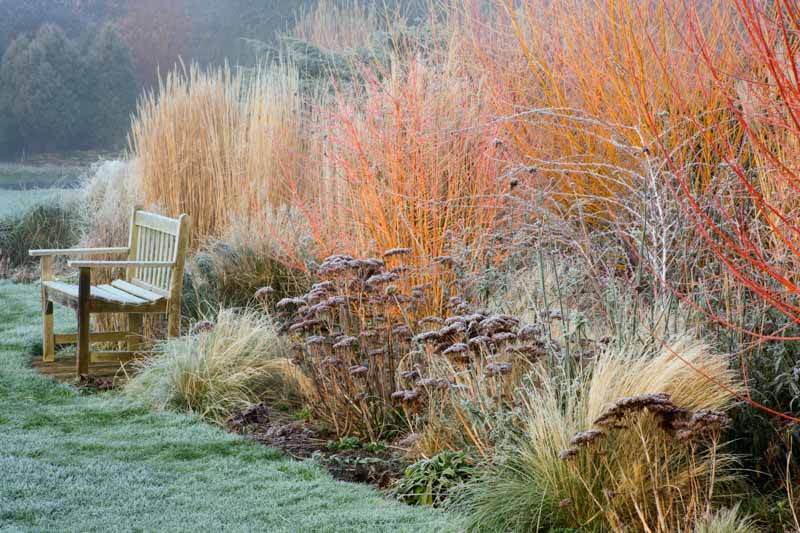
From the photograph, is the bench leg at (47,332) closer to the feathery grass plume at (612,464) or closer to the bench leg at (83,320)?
the bench leg at (83,320)

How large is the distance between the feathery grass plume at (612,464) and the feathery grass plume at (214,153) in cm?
493

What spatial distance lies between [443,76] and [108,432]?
291 centimetres

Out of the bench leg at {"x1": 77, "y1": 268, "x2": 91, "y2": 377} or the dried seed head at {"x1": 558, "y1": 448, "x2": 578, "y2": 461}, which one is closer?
the dried seed head at {"x1": 558, "y1": 448, "x2": 578, "y2": 461}

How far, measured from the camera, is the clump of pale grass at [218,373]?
4.00 meters

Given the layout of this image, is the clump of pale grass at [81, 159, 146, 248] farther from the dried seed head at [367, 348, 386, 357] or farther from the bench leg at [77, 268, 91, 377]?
the dried seed head at [367, 348, 386, 357]

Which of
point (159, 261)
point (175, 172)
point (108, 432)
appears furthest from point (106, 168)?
point (108, 432)

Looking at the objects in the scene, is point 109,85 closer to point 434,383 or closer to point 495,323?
point 434,383

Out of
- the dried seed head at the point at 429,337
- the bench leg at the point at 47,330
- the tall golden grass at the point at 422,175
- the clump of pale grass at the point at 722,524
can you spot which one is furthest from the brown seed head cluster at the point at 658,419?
the bench leg at the point at 47,330

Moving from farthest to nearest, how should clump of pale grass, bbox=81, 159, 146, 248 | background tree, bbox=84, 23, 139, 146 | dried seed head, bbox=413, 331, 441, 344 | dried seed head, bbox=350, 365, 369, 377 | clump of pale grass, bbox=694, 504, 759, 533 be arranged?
1. background tree, bbox=84, 23, 139, 146
2. clump of pale grass, bbox=81, 159, 146, 248
3. dried seed head, bbox=350, 365, 369, 377
4. dried seed head, bbox=413, 331, 441, 344
5. clump of pale grass, bbox=694, 504, 759, 533

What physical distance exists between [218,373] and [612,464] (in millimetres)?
2090

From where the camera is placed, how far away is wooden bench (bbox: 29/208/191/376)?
178 inches

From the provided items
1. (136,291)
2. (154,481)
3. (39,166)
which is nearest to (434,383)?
(154,481)

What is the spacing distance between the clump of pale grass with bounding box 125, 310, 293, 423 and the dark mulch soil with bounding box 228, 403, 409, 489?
0.31 feet

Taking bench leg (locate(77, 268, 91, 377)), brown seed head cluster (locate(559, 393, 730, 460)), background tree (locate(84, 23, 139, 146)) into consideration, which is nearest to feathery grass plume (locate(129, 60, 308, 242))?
bench leg (locate(77, 268, 91, 377))
